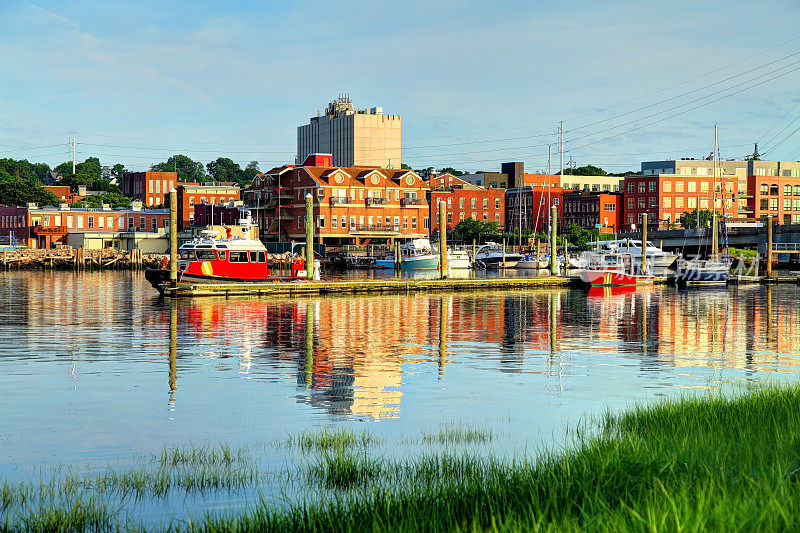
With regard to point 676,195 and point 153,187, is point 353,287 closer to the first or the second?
point 676,195

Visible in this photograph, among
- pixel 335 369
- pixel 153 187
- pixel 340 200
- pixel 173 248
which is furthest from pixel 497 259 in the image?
pixel 153 187

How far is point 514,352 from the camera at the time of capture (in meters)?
29.3

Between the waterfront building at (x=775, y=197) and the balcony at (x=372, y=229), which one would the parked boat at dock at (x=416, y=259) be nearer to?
the balcony at (x=372, y=229)

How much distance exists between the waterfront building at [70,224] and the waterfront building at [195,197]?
8424 millimetres

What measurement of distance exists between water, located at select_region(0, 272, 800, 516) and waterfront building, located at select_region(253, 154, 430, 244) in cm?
6960

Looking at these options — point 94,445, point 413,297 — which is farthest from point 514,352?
point 413,297

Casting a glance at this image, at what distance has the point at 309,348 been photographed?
29.7m

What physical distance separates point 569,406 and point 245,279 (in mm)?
39424

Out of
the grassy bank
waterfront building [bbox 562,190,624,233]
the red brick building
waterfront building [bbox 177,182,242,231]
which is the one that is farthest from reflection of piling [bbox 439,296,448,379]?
waterfront building [bbox 562,190,624,233]

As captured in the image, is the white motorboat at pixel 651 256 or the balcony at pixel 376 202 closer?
the white motorboat at pixel 651 256

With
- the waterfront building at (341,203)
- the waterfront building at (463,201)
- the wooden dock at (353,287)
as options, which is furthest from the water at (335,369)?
the waterfront building at (463,201)

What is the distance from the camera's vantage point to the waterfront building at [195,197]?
486 ft

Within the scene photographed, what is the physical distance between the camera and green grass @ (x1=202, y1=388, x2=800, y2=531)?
321 inches

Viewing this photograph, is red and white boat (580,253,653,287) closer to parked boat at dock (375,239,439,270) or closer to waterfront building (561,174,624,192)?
parked boat at dock (375,239,439,270)
